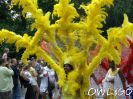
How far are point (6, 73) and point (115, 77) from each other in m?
2.71

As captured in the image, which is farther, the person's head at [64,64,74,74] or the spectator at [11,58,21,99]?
the spectator at [11,58,21,99]

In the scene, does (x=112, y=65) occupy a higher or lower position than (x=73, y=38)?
higher

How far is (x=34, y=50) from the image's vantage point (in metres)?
10.1

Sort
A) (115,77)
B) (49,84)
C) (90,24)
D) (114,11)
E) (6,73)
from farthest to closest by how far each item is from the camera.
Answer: (114,11) < (49,84) < (115,77) < (6,73) < (90,24)

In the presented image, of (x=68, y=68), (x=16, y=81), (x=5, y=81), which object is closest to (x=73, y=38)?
(x=68, y=68)

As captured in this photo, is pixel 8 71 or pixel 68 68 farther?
pixel 8 71

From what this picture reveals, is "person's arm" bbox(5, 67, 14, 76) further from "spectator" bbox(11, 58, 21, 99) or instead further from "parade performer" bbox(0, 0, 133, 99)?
"parade performer" bbox(0, 0, 133, 99)

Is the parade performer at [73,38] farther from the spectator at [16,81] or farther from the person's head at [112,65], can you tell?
the spectator at [16,81]

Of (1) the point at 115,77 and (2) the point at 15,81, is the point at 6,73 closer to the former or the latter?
(2) the point at 15,81

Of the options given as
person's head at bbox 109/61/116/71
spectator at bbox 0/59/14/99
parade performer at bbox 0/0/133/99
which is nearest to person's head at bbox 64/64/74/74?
parade performer at bbox 0/0/133/99

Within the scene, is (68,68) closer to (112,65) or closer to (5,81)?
(5,81)

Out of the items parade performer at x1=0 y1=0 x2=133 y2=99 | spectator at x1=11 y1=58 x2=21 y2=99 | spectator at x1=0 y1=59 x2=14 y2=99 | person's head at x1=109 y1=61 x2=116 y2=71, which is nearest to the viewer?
parade performer at x1=0 y1=0 x2=133 y2=99

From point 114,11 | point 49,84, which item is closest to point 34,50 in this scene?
point 49,84

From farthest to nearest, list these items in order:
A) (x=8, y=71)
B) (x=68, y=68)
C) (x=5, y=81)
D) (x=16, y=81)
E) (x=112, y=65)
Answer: (x=16, y=81)
(x=112, y=65)
(x=5, y=81)
(x=8, y=71)
(x=68, y=68)
